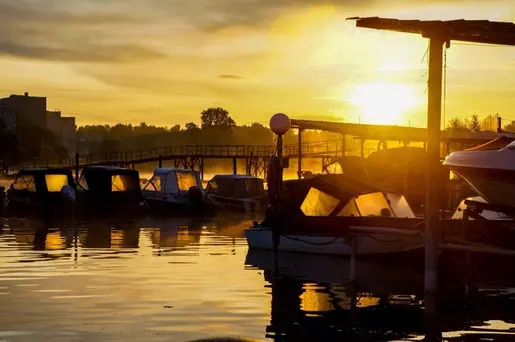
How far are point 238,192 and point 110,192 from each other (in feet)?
44.7

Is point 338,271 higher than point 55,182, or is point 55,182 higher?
point 55,182

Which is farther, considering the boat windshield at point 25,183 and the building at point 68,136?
the building at point 68,136

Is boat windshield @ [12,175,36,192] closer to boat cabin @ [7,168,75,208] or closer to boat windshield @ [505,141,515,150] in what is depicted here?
boat cabin @ [7,168,75,208]

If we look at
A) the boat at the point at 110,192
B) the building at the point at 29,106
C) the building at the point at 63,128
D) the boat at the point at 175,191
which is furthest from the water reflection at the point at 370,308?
the building at the point at 63,128

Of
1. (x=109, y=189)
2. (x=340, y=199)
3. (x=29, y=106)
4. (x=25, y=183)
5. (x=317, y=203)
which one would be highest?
(x=29, y=106)

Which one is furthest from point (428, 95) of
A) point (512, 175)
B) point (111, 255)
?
point (111, 255)

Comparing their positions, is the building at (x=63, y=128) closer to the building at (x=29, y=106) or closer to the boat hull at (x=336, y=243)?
the building at (x=29, y=106)

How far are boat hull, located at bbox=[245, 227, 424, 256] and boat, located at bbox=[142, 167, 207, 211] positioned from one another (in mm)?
23931

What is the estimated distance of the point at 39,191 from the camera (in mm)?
49281

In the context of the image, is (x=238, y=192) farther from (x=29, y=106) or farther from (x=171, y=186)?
(x=29, y=106)

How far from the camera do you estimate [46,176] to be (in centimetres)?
5091

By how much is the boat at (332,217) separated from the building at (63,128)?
15893cm

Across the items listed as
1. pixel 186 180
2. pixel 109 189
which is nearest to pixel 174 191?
pixel 186 180

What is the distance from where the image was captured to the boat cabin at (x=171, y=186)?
53125mm
